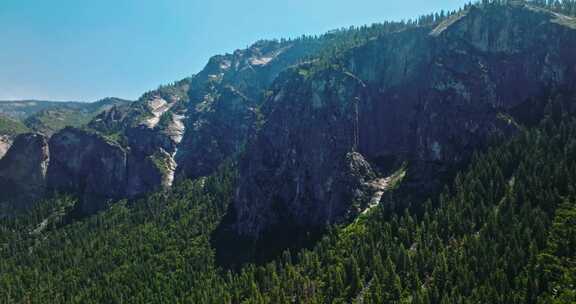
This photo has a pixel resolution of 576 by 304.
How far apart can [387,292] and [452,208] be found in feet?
156

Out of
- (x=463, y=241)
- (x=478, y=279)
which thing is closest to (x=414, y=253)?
(x=463, y=241)

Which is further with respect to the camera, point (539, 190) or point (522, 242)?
point (539, 190)

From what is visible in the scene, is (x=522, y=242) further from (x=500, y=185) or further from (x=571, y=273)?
(x=500, y=185)

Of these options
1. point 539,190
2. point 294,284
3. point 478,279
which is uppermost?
point 539,190

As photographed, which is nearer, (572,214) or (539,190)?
(572,214)

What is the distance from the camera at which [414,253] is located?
183 meters

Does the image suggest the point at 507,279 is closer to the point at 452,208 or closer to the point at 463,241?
the point at 463,241

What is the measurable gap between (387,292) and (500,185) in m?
66.6

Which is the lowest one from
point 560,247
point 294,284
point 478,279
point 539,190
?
point 294,284

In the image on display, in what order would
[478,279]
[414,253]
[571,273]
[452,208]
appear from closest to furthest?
[571,273]
[478,279]
[414,253]
[452,208]

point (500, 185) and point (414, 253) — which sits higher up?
point (500, 185)

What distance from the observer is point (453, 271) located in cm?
16212

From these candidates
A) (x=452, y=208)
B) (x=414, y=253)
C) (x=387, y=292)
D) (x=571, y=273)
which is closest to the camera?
Result: (x=571, y=273)

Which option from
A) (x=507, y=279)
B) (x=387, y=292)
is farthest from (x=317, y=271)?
(x=507, y=279)
